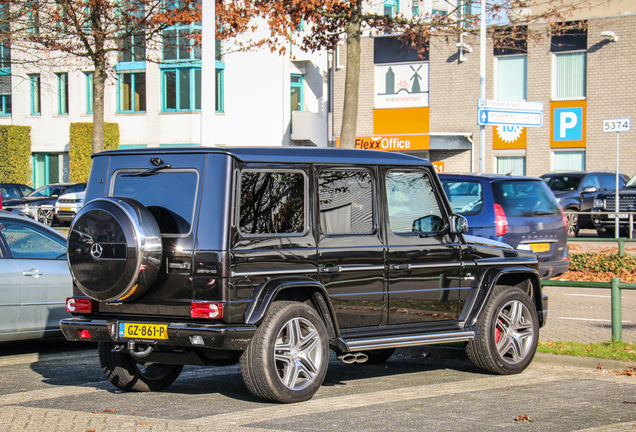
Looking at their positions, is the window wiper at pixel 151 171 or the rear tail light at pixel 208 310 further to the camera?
the window wiper at pixel 151 171

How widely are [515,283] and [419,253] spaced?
1.49m

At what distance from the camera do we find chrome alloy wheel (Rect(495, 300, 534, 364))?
812 cm

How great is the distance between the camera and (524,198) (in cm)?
1240

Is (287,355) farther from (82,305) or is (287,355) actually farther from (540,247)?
(540,247)

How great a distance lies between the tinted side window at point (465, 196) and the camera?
11969 mm

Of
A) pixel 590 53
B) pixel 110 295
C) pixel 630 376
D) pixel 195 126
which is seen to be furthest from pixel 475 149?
pixel 110 295

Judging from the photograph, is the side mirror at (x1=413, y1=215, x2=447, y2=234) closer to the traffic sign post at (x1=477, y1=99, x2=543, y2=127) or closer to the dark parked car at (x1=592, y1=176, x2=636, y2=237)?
the traffic sign post at (x1=477, y1=99, x2=543, y2=127)

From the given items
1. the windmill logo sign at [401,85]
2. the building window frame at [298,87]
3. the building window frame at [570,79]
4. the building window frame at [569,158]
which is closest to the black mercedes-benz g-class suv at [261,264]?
the building window frame at [569,158]

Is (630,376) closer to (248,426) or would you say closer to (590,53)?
(248,426)

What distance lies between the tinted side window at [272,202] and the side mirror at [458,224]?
1626 mm

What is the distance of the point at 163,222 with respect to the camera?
259 inches

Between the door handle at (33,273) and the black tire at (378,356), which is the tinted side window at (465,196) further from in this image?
the door handle at (33,273)

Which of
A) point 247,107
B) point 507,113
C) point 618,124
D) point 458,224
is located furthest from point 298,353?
point 247,107

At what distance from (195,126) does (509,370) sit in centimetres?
3542
